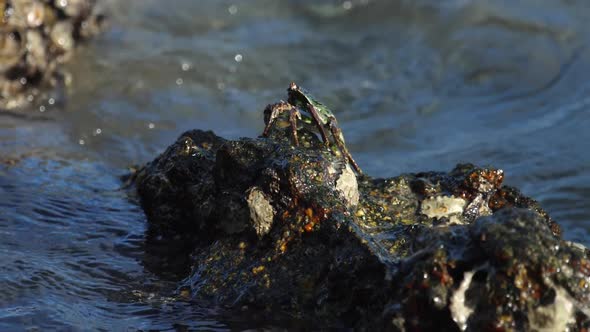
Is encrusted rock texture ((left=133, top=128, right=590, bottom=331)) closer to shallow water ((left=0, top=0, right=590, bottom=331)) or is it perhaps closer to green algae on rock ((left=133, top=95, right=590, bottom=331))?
green algae on rock ((left=133, top=95, right=590, bottom=331))

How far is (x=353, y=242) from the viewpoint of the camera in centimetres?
317

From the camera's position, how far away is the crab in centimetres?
374

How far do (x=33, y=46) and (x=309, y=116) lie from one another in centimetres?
414

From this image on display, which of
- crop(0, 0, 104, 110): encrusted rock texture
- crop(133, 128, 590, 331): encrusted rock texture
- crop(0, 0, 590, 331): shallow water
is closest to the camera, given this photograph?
crop(133, 128, 590, 331): encrusted rock texture

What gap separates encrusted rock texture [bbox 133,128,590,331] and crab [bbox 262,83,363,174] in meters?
0.08

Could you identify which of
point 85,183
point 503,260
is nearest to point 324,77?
point 85,183


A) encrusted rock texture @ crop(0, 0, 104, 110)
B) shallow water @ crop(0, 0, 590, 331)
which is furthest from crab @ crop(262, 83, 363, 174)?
encrusted rock texture @ crop(0, 0, 104, 110)

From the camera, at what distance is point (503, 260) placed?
8.46 feet

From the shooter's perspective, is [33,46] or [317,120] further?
[33,46]

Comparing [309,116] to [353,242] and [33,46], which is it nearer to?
[353,242]

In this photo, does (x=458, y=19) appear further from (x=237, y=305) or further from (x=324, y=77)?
(x=237, y=305)

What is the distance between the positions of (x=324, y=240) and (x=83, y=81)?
4883 mm

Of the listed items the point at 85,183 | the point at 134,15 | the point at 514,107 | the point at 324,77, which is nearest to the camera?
the point at 85,183

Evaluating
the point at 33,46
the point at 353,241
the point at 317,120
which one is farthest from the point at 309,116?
the point at 33,46
